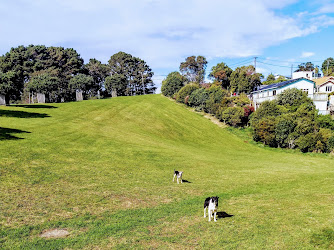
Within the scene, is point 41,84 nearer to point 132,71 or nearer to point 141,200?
point 141,200

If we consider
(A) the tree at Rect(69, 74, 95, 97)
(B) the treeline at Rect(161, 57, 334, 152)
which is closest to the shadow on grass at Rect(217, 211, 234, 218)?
(B) the treeline at Rect(161, 57, 334, 152)

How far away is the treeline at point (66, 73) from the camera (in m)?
84.5

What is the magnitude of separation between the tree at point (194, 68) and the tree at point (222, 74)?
90.3ft

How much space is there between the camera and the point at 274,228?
40.4 ft

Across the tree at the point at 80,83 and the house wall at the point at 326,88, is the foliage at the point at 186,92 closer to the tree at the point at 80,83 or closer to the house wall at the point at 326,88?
the tree at the point at 80,83

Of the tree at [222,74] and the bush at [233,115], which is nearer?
the bush at [233,115]

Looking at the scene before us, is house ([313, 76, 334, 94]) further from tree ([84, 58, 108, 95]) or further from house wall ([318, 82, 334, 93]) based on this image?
tree ([84, 58, 108, 95])

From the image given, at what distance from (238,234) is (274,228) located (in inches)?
80.7

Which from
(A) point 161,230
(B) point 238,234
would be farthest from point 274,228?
(A) point 161,230

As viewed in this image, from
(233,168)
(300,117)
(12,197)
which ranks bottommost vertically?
(233,168)

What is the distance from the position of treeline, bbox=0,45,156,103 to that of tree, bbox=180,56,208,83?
96.1ft

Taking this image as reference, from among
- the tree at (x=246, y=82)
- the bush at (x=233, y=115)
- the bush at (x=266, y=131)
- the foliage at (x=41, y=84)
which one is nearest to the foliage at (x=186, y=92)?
Result: the tree at (x=246, y=82)

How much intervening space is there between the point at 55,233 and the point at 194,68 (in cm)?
16535

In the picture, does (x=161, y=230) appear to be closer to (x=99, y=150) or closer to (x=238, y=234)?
(x=238, y=234)
